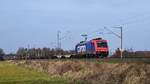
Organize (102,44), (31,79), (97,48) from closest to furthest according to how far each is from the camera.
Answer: (31,79), (97,48), (102,44)

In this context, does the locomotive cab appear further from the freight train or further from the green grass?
the green grass

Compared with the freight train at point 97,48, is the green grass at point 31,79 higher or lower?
lower

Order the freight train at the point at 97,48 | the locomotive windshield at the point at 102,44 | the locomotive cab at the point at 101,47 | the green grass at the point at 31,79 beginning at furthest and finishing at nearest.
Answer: the locomotive windshield at the point at 102,44, the freight train at the point at 97,48, the locomotive cab at the point at 101,47, the green grass at the point at 31,79

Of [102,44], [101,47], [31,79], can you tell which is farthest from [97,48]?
[31,79]

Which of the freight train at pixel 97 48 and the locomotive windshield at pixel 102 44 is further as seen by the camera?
the locomotive windshield at pixel 102 44

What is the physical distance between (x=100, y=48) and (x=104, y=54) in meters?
1.80

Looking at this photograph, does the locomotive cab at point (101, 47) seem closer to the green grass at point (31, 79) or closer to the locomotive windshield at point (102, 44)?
the locomotive windshield at point (102, 44)

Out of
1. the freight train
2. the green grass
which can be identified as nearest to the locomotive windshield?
the freight train

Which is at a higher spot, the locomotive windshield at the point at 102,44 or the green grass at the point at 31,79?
the locomotive windshield at the point at 102,44

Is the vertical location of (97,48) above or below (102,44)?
below

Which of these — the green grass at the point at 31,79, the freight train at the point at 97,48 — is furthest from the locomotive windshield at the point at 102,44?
the green grass at the point at 31,79

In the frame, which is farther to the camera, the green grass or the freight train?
the freight train

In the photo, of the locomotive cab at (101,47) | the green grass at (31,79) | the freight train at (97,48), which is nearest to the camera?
the green grass at (31,79)

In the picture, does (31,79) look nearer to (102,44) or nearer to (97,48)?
(97,48)
